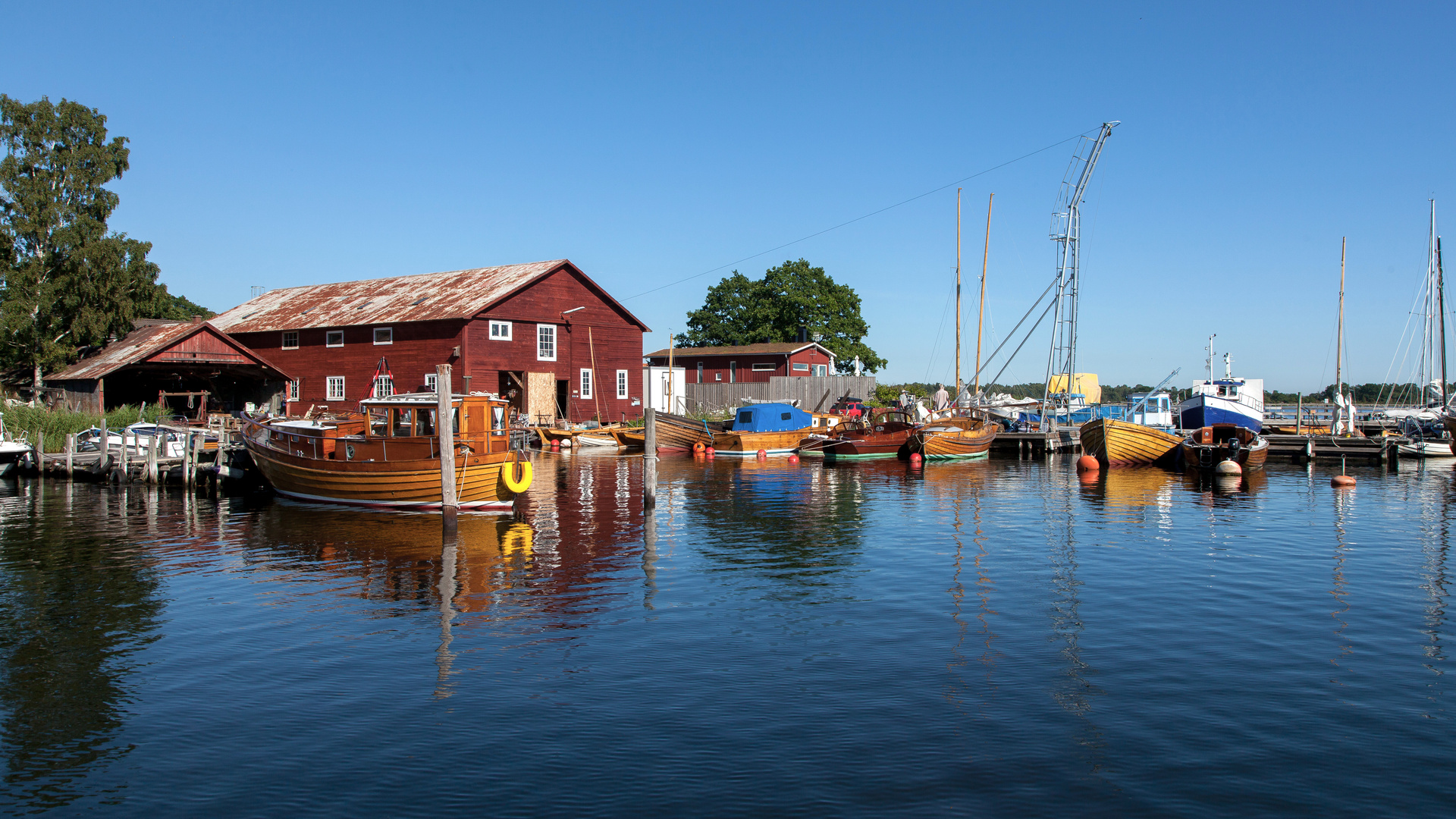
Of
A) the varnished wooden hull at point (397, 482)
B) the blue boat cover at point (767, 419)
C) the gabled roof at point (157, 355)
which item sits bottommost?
the varnished wooden hull at point (397, 482)

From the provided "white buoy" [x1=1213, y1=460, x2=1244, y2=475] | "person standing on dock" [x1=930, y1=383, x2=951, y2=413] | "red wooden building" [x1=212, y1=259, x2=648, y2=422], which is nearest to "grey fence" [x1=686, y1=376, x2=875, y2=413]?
"red wooden building" [x1=212, y1=259, x2=648, y2=422]

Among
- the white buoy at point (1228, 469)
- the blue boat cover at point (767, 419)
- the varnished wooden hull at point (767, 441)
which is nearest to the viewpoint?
the white buoy at point (1228, 469)

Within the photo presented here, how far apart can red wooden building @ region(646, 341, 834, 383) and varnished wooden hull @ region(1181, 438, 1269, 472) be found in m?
32.0

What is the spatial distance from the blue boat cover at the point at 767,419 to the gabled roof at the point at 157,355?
21949mm

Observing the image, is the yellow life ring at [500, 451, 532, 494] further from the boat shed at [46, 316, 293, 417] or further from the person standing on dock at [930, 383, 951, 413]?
the person standing on dock at [930, 383, 951, 413]

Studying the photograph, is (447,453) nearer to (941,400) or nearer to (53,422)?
(53,422)

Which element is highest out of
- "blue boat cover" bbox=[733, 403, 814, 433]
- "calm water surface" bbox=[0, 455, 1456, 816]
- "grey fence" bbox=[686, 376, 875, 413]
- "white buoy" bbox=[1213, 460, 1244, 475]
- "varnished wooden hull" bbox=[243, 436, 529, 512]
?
"grey fence" bbox=[686, 376, 875, 413]

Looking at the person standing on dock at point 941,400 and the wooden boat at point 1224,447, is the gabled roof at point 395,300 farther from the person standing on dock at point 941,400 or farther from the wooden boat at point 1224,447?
the wooden boat at point 1224,447

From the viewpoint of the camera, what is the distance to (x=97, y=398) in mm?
41312

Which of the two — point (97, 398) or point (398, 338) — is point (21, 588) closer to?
point (97, 398)

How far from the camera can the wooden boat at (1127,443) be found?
37938mm

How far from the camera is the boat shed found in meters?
41.3

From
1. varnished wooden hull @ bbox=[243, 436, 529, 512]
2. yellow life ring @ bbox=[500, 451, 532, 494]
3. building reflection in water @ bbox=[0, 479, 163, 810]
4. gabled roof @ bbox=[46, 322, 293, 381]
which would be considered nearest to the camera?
building reflection in water @ bbox=[0, 479, 163, 810]

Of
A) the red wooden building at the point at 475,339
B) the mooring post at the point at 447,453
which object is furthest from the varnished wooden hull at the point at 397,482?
the red wooden building at the point at 475,339
